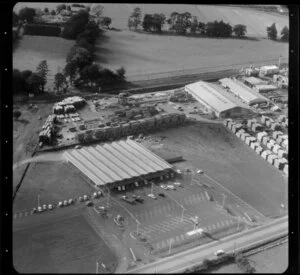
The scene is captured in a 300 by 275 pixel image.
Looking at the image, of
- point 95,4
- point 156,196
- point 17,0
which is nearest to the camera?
point 17,0

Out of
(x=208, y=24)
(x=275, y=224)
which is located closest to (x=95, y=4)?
(x=208, y=24)

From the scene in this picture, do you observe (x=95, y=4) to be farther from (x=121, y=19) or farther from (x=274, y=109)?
(x=274, y=109)

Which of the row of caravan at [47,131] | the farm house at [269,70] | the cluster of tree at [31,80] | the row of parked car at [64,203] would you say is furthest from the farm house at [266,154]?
the cluster of tree at [31,80]

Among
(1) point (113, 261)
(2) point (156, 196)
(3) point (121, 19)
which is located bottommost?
(1) point (113, 261)

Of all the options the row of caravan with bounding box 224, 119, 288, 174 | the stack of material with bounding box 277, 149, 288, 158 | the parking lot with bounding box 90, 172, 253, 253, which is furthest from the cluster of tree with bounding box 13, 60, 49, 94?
the stack of material with bounding box 277, 149, 288, 158

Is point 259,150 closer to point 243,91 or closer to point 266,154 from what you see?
point 266,154

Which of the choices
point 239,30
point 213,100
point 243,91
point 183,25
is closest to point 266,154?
point 213,100
